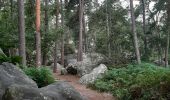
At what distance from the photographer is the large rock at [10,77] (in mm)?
7843

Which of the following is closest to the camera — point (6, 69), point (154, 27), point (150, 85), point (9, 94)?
point (9, 94)

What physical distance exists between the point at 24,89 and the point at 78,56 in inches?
641

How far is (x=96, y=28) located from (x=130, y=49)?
6.39 metres

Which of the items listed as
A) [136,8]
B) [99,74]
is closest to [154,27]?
[136,8]

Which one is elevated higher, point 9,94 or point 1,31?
point 1,31

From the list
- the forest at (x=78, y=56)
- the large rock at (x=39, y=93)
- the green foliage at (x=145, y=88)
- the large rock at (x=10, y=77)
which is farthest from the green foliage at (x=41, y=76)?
the large rock at (x=39, y=93)

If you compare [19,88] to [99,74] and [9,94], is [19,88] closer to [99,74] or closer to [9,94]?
[9,94]

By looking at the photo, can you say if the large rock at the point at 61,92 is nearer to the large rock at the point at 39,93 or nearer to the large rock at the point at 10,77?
the large rock at the point at 39,93

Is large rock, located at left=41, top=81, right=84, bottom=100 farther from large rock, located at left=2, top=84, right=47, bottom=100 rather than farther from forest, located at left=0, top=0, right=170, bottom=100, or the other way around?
large rock, located at left=2, top=84, right=47, bottom=100

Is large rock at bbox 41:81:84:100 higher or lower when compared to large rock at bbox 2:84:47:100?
lower

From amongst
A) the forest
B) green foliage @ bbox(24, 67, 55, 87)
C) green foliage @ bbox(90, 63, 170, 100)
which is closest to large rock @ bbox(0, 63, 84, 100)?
the forest

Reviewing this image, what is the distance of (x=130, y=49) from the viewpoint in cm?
2622

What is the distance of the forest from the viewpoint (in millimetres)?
8587

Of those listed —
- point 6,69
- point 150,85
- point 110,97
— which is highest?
point 6,69
